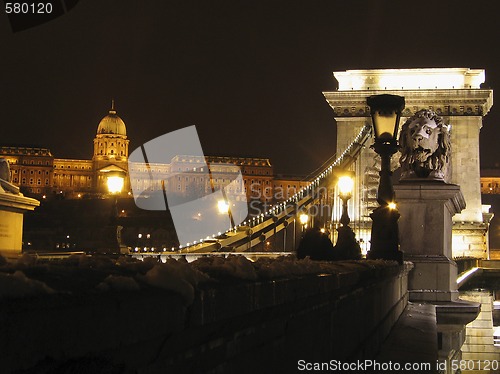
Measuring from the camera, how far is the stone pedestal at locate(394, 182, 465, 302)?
10.6 meters

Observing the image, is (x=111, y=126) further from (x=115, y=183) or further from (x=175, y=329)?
(x=175, y=329)

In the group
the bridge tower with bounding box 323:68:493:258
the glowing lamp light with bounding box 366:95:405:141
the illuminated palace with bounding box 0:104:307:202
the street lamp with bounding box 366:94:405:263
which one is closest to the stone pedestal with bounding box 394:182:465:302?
the street lamp with bounding box 366:94:405:263

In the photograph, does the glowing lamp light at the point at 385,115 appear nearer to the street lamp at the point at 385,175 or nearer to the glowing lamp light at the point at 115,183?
the street lamp at the point at 385,175

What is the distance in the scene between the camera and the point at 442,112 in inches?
1850

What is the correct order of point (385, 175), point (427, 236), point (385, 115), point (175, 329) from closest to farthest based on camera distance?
point (175, 329) < point (385, 115) < point (385, 175) < point (427, 236)

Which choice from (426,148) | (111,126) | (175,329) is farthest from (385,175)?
(111,126)

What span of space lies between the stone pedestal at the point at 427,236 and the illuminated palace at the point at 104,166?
13561 cm

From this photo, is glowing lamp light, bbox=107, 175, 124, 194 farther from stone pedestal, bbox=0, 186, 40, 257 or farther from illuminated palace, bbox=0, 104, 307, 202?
illuminated palace, bbox=0, 104, 307, 202

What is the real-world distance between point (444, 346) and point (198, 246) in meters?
25.3

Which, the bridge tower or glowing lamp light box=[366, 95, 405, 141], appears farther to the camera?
the bridge tower

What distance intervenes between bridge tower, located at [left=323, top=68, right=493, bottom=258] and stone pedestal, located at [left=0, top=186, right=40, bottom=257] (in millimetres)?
31096

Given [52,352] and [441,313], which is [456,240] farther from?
[52,352]

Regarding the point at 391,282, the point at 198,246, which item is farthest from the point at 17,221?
the point at 198,246

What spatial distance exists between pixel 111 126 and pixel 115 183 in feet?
510
